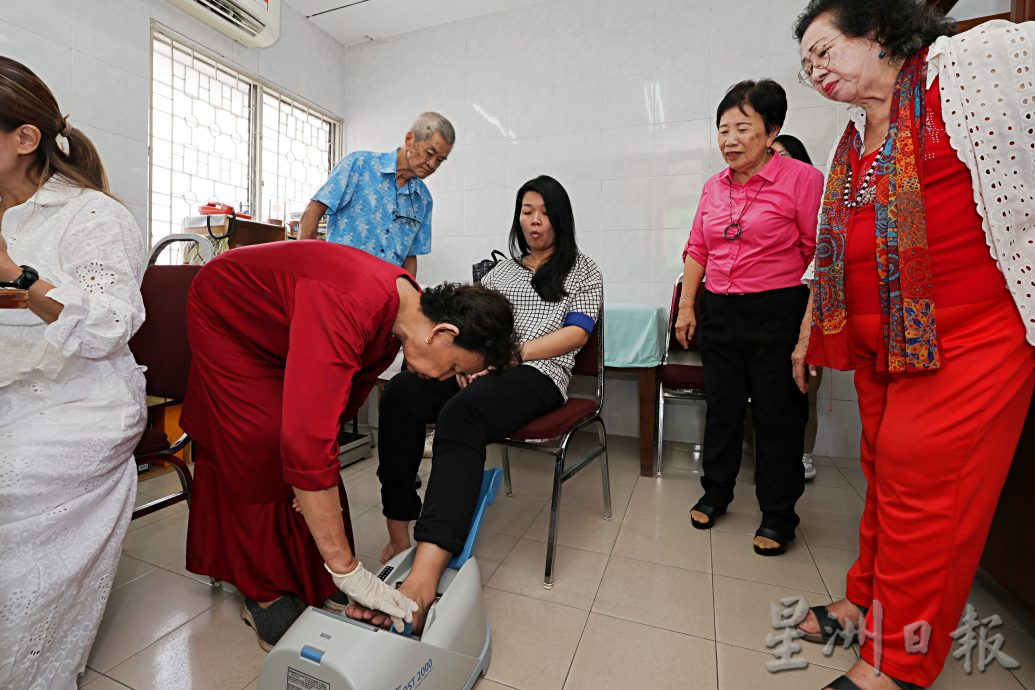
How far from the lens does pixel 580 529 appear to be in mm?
1713

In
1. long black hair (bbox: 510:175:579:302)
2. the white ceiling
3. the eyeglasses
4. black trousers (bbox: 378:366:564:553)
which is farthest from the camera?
the white ceiling

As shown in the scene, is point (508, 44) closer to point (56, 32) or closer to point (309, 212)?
point (309, 212)

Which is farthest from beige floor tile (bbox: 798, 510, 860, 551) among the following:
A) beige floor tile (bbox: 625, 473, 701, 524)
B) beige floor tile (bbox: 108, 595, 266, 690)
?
beige floor tile (bbox: 108, 595, 266, 690)

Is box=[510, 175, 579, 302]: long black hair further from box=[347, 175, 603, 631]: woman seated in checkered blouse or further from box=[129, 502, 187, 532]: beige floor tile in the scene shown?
box=[129, 502, 187, 532]: beige floor tile

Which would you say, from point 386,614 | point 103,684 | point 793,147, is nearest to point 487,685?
point 386,614

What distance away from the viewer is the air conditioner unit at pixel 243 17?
101 inches

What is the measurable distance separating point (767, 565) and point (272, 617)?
53.1 inches

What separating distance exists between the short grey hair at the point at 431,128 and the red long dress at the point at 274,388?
3.90 feet

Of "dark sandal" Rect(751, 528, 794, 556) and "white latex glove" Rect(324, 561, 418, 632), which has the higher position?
"white latex glove" Rect(324, 561, 418, 632)

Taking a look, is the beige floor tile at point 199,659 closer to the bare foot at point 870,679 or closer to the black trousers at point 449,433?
the black trousers at point 449,433

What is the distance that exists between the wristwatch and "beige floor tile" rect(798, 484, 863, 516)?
2.32 meters

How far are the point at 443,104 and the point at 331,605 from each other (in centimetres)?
309

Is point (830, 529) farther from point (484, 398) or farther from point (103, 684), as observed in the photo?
point (103, 684)

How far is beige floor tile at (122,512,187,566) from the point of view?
151 cm
